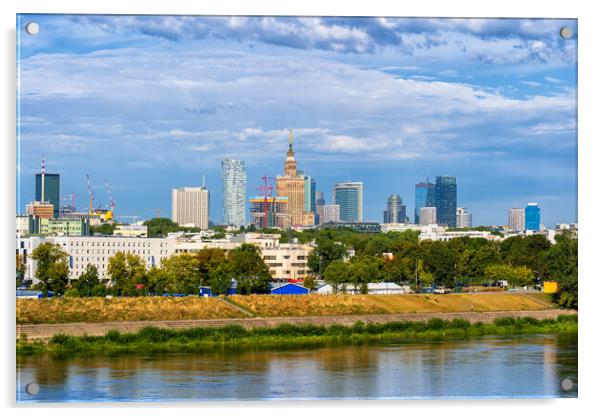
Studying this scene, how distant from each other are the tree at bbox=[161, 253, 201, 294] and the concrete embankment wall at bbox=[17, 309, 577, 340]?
2542 millimetres

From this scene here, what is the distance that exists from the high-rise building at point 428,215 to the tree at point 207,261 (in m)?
11.8

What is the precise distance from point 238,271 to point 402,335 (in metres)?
4.45

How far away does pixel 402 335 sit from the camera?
13195 mm

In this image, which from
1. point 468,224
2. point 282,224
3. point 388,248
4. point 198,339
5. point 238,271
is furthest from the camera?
point 282,224

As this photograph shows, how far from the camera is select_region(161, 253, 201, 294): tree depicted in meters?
15.6

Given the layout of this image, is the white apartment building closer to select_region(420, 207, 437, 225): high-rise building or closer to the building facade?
the building facade

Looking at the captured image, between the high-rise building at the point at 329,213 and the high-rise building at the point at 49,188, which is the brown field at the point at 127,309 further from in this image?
the high-rise building at the point at 329,213

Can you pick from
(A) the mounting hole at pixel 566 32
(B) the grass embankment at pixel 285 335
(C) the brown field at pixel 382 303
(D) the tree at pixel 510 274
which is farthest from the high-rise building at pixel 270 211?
(A) the mounting hole at pixel 566 32

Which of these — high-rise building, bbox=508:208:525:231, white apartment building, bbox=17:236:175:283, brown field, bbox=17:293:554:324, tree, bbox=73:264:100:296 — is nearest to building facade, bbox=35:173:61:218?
white apartment building, bbox=17:236:175:283

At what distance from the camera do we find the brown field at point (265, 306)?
12.1 m

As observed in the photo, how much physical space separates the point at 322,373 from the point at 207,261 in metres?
8.62

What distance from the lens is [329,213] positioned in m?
32.7
